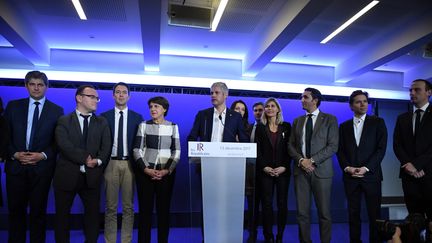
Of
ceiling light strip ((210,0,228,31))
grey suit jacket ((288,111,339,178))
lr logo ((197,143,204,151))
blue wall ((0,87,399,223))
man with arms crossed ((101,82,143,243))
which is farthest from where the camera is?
ceiling light strip ((210,0,228,31))

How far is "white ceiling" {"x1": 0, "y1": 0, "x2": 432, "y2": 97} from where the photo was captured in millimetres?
4578

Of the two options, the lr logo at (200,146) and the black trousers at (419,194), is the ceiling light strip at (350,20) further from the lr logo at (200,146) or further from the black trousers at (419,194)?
the lr logo at (200,146)

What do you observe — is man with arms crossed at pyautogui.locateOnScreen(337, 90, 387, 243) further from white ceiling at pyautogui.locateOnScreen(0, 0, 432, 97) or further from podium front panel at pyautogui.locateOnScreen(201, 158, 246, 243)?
white ceiling at pyautogui.locateOnScreen(0, 0, 432, 97)

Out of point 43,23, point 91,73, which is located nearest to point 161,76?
point 91,73

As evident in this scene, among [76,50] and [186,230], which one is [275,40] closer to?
[186,230]

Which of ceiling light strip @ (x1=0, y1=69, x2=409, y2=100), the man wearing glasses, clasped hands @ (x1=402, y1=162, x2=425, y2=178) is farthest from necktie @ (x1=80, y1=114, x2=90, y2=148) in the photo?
ceiling light strip @ (x1=0, y1=69, x2=409, y2=100)

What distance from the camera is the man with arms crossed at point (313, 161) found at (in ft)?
9.98

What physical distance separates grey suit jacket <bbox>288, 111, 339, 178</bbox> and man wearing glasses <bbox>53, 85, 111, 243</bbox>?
2.04 m

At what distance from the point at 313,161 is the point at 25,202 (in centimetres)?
284

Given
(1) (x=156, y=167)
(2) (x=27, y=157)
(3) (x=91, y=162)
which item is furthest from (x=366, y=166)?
(2) (x=27, y=157)

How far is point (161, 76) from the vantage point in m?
6.56

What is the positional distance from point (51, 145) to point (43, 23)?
3.62 meters

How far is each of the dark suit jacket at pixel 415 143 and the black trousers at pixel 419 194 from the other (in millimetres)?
60

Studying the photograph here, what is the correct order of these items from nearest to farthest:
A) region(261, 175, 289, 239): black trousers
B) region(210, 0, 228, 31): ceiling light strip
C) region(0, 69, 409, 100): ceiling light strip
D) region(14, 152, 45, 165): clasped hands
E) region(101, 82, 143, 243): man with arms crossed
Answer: region(14, 152, 45, 165): clasped hands → region(101, 82, 143, 243): man with arms crossed → region(261, 175, 289, 239): black trousers → region(210, 0, 228, 31): ceiling light strip → region(0, 69, 409, 100): ceiling light strip
